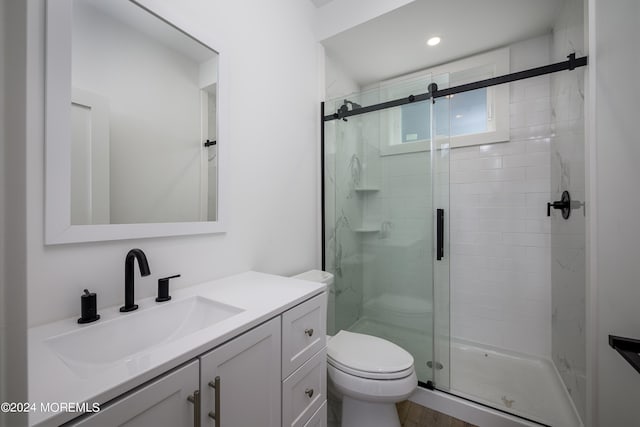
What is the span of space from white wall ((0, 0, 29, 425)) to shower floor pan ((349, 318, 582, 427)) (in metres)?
1.81

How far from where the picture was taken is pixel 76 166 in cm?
81

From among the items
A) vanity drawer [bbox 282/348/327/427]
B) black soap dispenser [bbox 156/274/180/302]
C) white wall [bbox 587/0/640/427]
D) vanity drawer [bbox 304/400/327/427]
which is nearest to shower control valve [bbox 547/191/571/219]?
white wall [bbox 587/0/640/427]

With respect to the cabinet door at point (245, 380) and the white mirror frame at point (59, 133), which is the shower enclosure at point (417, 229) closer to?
the cabinet door at point (245, 380)

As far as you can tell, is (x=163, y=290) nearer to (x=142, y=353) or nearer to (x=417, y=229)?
(x=142, y=353)

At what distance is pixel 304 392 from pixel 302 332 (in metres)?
0.24

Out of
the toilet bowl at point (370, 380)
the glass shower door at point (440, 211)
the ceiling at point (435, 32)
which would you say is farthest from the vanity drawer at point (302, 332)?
the ceiling at point (435, 32)

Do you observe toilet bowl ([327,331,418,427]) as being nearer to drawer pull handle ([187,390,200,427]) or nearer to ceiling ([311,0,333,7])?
drawer pull handle ([187,390,200,427])

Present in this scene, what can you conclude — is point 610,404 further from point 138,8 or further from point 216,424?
point 138,8

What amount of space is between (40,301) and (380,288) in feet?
5.69

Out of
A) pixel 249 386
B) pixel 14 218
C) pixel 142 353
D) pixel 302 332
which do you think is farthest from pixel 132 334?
pixel 14 218

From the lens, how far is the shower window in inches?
64.4

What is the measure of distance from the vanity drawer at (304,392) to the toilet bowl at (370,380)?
170mm

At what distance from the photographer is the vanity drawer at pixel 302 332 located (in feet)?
2.93

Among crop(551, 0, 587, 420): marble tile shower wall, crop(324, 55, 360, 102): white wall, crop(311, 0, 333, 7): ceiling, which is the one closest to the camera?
crop(551, 0, 587, 420): marble tile shower wall
